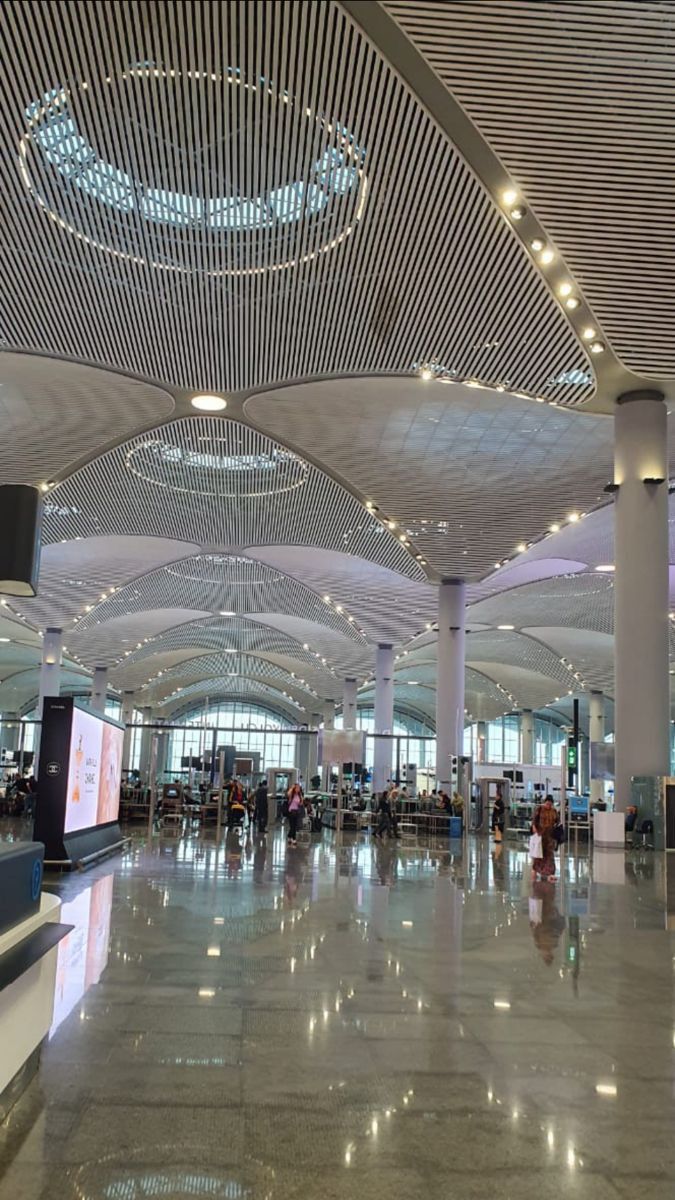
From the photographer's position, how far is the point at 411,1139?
11.2 feet

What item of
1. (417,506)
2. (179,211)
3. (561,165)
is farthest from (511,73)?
(417,506)

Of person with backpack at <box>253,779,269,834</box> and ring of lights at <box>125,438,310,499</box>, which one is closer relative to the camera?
ring of lights at <box>125,438,310,499</box>

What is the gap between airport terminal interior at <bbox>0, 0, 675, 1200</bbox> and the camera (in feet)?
12.3

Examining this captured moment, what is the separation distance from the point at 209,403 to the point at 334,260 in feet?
22.3

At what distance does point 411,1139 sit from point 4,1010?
1.61 metres

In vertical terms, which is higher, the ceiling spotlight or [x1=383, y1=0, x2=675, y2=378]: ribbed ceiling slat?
the ceiling spotlight

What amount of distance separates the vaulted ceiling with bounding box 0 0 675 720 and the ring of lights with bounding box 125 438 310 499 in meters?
0.10

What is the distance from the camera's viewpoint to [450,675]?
3127 cm

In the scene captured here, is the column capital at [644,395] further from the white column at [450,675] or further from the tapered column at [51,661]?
the tapered column at [51,661]

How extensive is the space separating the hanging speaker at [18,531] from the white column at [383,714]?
32.4m

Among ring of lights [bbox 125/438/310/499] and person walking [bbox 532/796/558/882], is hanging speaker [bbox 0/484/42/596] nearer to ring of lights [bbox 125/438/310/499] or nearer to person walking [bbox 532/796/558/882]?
person walking [bbox 532/796/558/882]

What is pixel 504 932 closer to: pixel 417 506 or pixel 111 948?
pixel 111 948

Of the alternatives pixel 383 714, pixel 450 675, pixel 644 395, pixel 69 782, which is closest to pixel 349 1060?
pixel 69 782

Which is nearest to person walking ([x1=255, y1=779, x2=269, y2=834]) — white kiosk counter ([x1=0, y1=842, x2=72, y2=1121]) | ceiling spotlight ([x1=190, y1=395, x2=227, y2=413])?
ceiling spotlight ([x1=190, y1=395, x2=227, y2=413])
